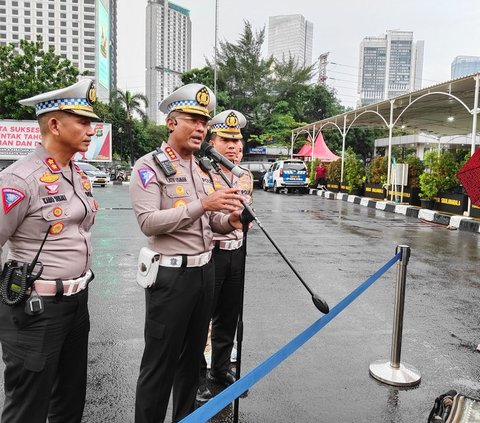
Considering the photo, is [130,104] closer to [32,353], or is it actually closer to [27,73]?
[27,73]

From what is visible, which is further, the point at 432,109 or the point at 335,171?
the point at 335,171

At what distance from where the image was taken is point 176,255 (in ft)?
7.84

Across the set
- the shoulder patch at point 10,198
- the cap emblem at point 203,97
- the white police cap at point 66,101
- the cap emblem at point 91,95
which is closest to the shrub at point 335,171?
the cap emblem at point 203,97

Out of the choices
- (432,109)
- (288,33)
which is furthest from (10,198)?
(288,33)

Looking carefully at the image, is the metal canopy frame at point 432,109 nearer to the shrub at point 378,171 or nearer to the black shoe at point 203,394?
the shrub at point 378,171

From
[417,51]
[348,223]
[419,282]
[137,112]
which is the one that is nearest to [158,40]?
[137,112]

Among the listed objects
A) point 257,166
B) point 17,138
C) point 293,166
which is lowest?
point 257,166

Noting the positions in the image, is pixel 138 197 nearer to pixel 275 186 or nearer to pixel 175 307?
pixel 175 307

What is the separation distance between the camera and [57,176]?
210cm

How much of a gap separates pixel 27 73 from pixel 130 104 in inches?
520

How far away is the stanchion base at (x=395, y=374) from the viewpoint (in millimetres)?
3366

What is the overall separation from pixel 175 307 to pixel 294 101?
43.1 m

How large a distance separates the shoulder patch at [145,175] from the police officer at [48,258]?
28 cm

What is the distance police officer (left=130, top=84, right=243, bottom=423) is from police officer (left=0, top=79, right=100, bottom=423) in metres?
0.31
